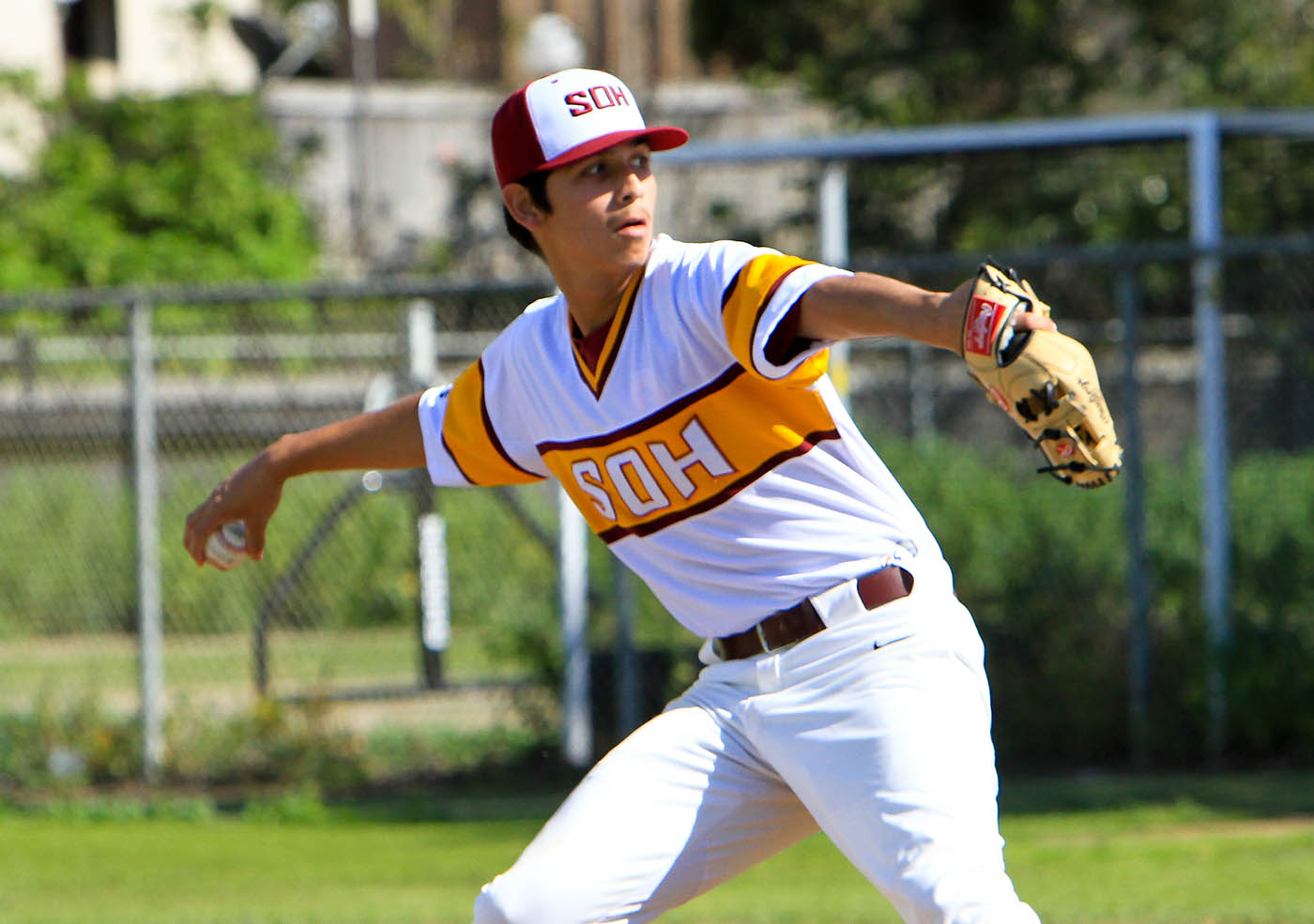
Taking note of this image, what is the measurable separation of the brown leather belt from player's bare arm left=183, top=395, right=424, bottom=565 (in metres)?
1.03

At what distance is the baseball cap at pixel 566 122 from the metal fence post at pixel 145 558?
220 inches

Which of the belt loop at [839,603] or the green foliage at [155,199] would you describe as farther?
the green foliage at [155,199]

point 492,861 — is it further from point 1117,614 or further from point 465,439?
point 465,439

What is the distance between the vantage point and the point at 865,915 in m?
5.93

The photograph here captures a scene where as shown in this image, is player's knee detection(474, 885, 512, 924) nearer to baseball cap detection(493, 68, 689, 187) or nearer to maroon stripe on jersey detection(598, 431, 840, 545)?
maroon stripe on jersey detection(598, 431, 840, 545)

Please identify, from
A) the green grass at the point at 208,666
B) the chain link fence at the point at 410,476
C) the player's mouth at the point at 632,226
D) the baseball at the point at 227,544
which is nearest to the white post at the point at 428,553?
the chain link fence at the point at 410,476

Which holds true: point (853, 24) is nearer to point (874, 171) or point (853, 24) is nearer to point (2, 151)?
point (874, 171)

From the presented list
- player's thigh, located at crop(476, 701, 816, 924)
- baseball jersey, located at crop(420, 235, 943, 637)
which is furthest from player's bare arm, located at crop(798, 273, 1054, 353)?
player's thigh, located at crop(476, 701, 816, 924)

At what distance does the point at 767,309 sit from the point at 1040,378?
58 centimetres

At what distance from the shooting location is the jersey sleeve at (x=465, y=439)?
3.86m

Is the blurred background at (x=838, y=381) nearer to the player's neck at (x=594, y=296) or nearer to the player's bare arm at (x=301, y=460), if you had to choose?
the player's bare arm at (x=301, y=460)

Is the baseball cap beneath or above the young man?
above

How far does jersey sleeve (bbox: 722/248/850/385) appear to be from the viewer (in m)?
3.01

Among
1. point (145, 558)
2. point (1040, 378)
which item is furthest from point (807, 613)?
point (145, 558)
